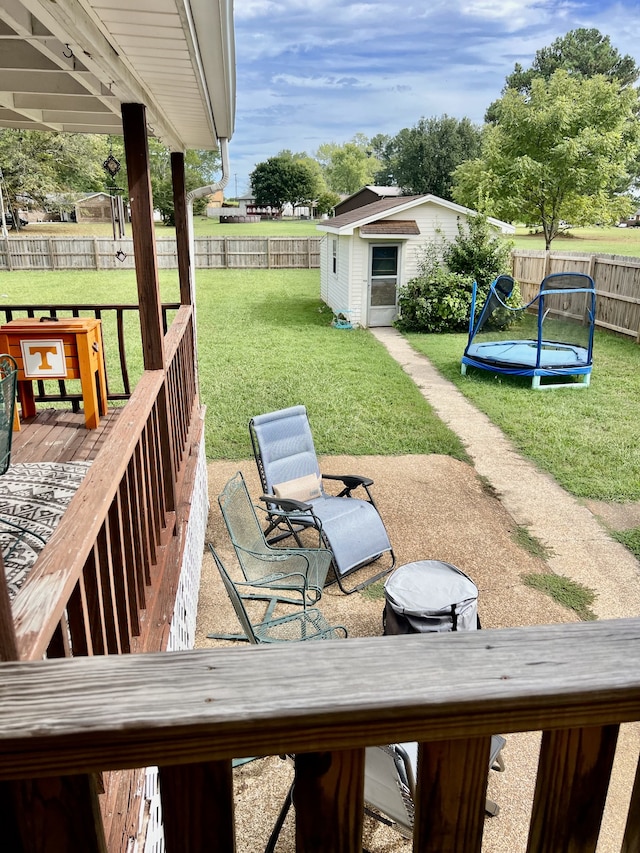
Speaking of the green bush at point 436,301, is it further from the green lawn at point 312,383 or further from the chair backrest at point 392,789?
the chair backrest at point 392,789

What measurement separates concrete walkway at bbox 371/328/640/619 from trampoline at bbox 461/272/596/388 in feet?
5.17

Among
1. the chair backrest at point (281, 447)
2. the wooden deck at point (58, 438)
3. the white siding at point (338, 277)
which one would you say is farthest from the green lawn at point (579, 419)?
the wooden deck at point (58, 438)

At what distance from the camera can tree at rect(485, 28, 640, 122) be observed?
43750 millimetres

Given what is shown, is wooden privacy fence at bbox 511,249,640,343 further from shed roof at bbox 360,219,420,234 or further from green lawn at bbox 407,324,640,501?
shed roof at bbox 360,219,420,234

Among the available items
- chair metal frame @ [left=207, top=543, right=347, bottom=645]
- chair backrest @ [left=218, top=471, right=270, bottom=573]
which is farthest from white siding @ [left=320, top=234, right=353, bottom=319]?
chair metal frame @ [left=207, top=543, right=347, bottom=645]

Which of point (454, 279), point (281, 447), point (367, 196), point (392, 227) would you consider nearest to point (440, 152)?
point (367, 196)

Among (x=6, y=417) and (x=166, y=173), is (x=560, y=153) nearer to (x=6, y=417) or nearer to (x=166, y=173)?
(x=6, y=417)

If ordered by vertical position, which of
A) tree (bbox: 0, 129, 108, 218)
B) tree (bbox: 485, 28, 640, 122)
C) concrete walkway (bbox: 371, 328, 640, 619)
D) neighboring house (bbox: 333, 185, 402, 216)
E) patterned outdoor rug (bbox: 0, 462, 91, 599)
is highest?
tree (bbox: 485, 28, 640, 122)

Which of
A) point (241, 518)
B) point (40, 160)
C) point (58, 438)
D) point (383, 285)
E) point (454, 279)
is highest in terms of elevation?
point (40, 160)

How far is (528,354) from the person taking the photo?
1048cm

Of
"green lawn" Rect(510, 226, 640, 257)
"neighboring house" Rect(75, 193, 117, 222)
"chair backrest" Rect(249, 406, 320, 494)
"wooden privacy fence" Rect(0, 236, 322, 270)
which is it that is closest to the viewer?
"chair backrest" Rect(249, 406, 320, 494)

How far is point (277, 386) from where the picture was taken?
32.5ft

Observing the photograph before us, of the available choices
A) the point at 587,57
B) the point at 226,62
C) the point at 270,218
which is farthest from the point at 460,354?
the point at 270,218

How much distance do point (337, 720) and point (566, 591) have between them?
4.34 meters
